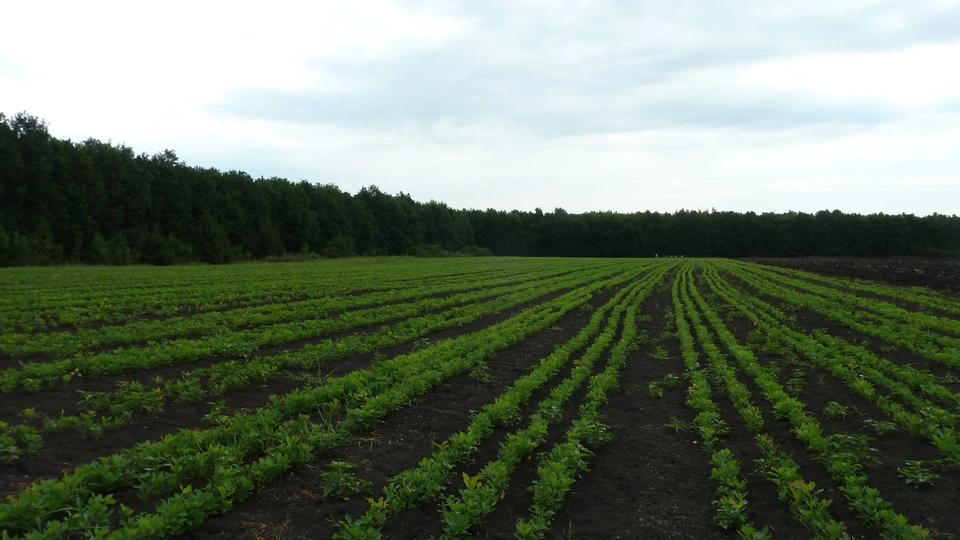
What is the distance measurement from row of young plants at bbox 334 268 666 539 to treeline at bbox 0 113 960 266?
142 feet

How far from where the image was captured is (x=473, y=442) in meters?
6.75

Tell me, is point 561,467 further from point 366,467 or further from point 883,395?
point 883,395

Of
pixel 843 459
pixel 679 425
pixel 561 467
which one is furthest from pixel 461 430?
pixel 843 459

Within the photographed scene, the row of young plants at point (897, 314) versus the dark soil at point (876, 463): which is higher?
the row of young plants at point (897, 314)

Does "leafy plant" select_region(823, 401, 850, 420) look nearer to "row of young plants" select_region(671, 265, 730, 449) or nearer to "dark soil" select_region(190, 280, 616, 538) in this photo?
"row of young plants" select_region(671, 265, 730, 449)

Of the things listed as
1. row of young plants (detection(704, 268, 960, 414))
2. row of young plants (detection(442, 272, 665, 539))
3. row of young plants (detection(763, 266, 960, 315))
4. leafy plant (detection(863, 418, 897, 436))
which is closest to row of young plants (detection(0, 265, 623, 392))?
row of young plants (detection(442, 272, 665, 539))

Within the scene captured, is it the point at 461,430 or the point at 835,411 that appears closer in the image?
the point at 461,430

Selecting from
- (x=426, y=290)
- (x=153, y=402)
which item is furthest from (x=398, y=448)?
(x=426, y=290)

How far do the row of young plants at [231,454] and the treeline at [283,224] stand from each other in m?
41.8

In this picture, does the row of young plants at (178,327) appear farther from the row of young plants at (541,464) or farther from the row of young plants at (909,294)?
the row of young plants at (909,294)

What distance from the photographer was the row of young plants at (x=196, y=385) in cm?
673

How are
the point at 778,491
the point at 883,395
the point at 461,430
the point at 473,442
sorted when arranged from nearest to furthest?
the point at 778,491 → the point at 473,442 → the point at 461,430 → the point at 883,395

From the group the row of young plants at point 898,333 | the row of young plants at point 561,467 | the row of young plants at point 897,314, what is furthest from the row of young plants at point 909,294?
the row of young plants at point 561,467

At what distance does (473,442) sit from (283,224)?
6601 centimetres
